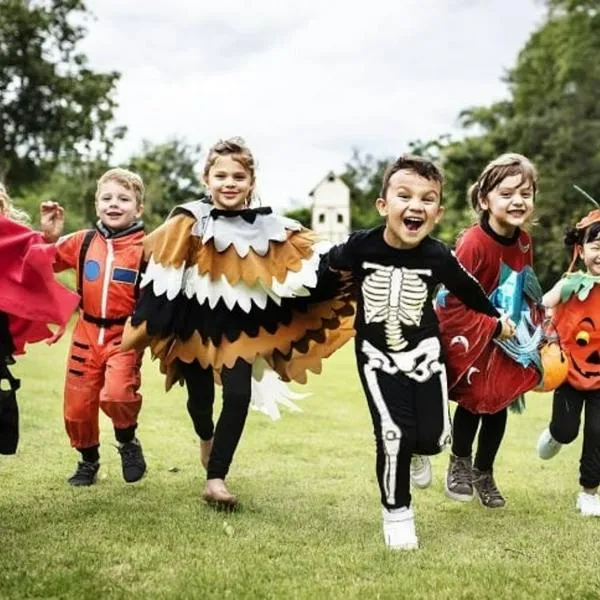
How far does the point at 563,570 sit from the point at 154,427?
200 inches

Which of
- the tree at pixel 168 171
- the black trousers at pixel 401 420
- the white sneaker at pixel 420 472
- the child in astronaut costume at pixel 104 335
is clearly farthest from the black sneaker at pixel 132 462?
the tree at pixel 168 171

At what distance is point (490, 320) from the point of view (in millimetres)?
4938

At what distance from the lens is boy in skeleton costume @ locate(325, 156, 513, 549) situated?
14.5 feet

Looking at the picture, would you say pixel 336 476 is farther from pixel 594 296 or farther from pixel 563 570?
pixel 563 570

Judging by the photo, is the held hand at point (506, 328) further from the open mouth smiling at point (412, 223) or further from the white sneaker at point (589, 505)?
the white sneaker at point (589, 505)

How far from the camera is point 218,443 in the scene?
4938 millimetres

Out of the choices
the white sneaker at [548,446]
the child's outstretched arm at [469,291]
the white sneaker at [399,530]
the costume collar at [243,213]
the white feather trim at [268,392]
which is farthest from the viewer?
the white sneaker at [548,446]

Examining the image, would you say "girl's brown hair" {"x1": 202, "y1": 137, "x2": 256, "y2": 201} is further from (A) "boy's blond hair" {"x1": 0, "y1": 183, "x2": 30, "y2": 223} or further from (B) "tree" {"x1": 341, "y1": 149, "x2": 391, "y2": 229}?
(B) "tree" {"x1": 341, "y1": 149, "x2": 391, "y2": 229}

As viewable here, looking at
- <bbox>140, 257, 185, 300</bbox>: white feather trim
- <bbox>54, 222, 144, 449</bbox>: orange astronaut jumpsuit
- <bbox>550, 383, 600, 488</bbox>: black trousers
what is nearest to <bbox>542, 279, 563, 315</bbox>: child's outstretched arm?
<bbox>550, 383, 600, 488</bbox>: black trousers

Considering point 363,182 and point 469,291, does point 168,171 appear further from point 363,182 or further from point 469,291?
point 469,291

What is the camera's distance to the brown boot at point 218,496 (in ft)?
15.8

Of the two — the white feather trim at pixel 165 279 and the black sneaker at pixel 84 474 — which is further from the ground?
the white feather trim at pixel 165 279

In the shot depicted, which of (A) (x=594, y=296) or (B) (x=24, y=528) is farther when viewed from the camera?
(A) (x=594, y=296)

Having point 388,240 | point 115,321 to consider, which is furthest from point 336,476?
point 388,240
